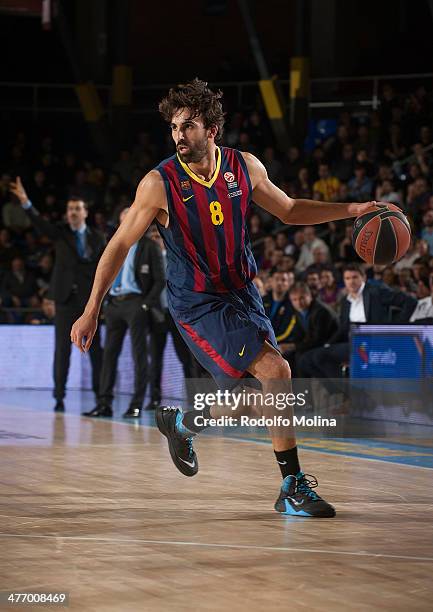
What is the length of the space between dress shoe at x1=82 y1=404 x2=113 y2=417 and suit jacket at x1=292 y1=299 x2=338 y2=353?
6.47ft

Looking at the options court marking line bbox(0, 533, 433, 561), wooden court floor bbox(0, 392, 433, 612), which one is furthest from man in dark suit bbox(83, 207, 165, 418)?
court marking line bbox(0, 533, 433, 561)

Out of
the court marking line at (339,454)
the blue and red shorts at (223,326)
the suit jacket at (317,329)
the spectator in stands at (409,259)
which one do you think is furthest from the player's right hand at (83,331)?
the spectator in stands at (409,259)

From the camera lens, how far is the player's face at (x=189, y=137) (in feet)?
17.9

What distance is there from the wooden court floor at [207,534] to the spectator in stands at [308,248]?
6.74m

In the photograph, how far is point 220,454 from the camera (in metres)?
7.84

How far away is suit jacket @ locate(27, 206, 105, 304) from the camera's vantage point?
441 inches

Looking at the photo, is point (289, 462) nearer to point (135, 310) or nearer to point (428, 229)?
point (135, 310)

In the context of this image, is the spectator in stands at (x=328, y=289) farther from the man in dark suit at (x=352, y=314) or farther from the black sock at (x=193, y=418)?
the black sock at (x=193, y=418)

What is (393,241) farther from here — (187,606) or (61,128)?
(61,128)

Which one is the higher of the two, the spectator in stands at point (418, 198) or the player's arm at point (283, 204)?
the spectator in stands at point (418, 198)

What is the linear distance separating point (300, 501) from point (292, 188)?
12284 millimetres

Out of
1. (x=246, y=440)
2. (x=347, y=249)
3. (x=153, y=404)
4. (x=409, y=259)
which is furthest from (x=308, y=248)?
(x=246, y=440)

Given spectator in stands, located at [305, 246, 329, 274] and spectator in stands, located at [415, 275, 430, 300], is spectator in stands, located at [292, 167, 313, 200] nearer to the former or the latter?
spectator in stands, located at [305, 246, 329, 274]

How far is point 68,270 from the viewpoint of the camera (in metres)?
11.3
